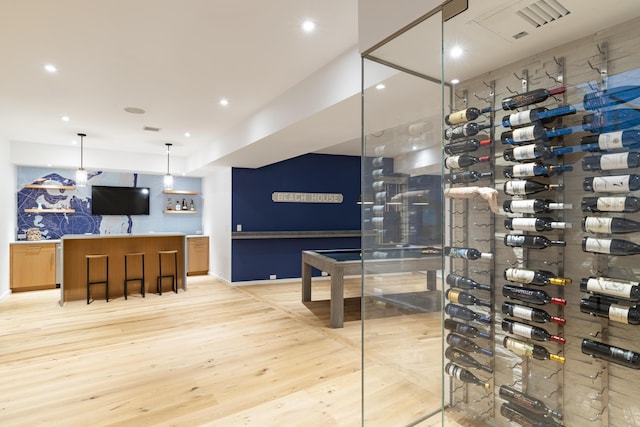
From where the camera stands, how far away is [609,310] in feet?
5.38

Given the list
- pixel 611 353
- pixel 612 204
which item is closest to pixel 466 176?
pixel 612 204

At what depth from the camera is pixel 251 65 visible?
339cm

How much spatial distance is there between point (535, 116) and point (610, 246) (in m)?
0.75

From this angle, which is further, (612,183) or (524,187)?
(524,187)

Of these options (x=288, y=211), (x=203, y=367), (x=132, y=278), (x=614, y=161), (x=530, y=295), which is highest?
(x=614, y=161)

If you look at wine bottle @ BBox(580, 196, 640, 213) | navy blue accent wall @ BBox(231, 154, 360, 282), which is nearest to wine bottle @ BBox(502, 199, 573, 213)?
wine bottle @ BBox(580, 196, 640, 213)

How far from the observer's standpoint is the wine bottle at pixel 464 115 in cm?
218

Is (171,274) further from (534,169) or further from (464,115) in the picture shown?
(534,169)

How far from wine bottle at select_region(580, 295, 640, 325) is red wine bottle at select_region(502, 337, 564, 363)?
34 centimetres

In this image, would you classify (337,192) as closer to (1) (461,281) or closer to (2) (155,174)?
(2) (155,174)

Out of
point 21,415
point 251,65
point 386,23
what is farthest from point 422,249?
point 21,415

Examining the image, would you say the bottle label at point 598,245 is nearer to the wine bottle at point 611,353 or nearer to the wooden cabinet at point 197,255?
the wine bottle at point 611,353

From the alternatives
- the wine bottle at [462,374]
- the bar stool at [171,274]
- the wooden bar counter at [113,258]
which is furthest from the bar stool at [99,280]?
the wine bottle at [462,374]

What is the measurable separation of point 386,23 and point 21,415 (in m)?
3.47
